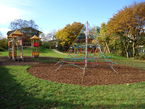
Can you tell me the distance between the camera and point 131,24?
59.2ft

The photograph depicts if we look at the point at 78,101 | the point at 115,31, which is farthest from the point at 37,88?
the point at 115,31

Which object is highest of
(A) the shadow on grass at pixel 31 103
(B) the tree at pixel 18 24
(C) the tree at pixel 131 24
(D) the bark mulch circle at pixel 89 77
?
(B) the tree at pixel 18 24

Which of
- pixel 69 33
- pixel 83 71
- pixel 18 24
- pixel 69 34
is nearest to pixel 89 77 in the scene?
pixel 83 71

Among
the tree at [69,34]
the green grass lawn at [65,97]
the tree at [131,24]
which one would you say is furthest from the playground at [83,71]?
the tree at [69,34]

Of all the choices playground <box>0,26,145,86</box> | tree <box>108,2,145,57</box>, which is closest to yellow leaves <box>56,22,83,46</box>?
tree <box>108,2,145,57</box>

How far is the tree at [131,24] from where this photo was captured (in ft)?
58.2

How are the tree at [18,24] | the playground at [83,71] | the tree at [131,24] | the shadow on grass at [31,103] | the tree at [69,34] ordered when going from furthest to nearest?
the tree at [18,24] < the tree at [69,34] < the tree at [131,24] < the playground at [83,71] < the shadow on grass at [31,103]

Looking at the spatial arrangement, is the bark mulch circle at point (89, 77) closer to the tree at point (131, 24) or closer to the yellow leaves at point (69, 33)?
the tree at point (131, 24)

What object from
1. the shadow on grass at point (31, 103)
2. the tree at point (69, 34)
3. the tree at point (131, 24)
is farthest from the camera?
the tree at point (69, 34)

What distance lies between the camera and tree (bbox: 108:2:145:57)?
698 inches

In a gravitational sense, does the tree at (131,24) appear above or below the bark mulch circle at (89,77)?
above

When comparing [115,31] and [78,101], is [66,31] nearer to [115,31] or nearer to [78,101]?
[115,31]

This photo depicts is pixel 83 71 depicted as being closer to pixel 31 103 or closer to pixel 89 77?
pixel 89 77

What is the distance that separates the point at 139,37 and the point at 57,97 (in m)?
18.3
